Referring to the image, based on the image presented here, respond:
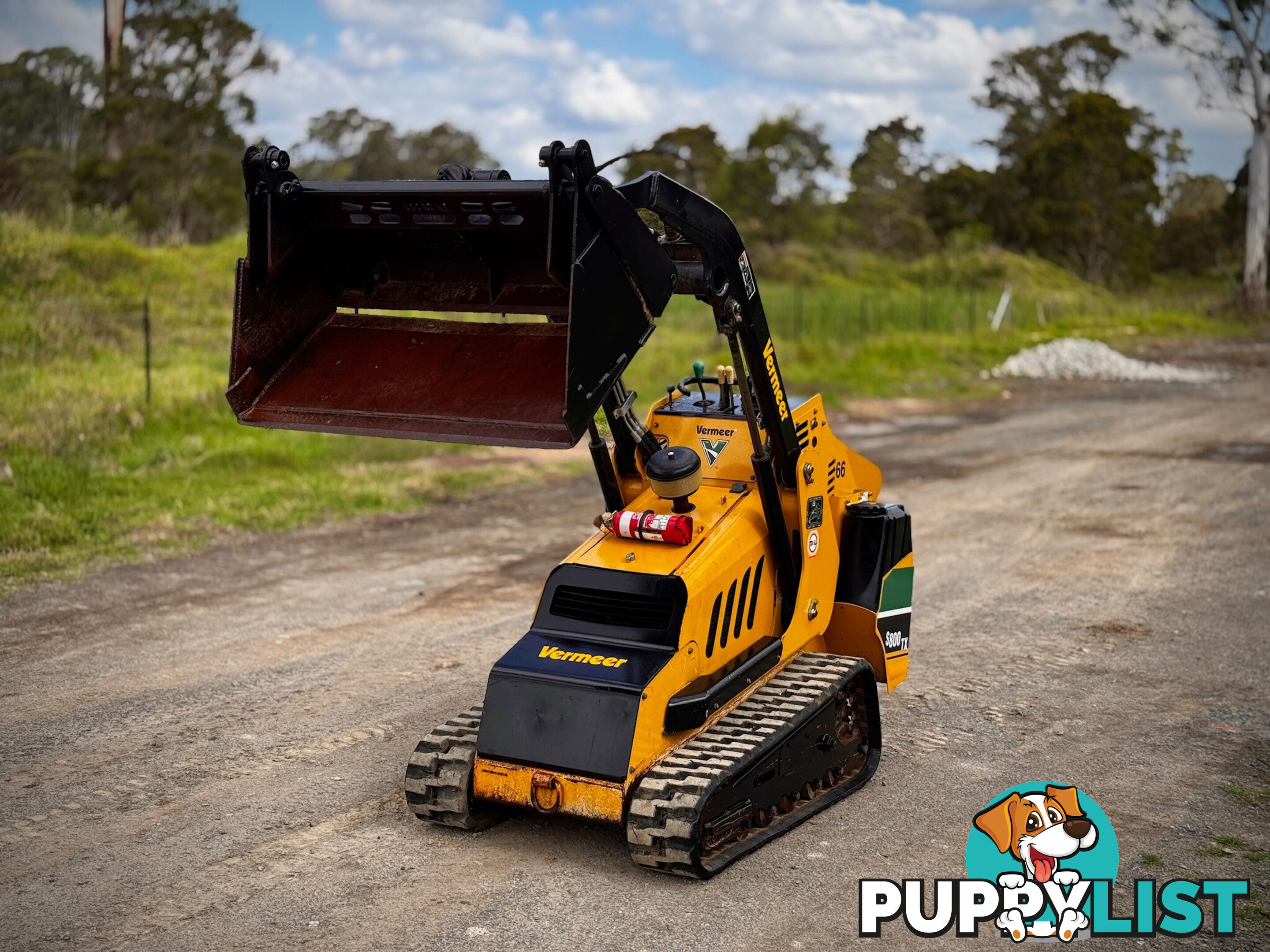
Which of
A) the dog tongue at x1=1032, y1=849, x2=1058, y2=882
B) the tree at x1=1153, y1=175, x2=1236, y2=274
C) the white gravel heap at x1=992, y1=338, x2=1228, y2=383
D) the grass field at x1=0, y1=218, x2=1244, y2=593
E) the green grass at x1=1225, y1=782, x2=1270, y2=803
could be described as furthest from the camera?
the tree at x1=1153, y1=175, x2=1236, y2=274

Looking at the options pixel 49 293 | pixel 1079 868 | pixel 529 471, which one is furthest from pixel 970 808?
pixel 49 293

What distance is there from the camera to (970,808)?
6.16 metres

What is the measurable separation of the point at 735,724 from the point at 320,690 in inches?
123

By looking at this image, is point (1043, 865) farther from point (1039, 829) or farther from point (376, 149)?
point (376, 149)

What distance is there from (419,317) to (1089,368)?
75.0 feet

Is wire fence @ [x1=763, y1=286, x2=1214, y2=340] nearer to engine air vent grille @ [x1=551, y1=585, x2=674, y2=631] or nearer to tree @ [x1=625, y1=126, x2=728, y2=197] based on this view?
tree @ [x1=625, y1=126, x2=728, y2=197]

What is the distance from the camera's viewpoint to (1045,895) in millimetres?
5297

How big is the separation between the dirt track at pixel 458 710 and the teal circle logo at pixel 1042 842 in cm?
11

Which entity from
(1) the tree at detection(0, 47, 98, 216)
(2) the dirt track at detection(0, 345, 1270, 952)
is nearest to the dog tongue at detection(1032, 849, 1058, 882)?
(2) the dirt track at detection(0, 345, 1270, 952)

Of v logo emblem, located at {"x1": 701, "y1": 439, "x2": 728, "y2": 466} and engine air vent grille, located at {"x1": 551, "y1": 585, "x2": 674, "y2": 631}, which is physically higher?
v logo emblem, located at {"x1": 701, "y1": 439, "x2": 728, "y2": 466}

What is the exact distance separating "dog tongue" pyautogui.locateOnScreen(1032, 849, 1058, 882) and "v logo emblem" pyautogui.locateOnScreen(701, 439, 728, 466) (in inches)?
95.5

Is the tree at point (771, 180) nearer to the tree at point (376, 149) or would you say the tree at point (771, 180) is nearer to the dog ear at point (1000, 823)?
the tree at point (376, 149)

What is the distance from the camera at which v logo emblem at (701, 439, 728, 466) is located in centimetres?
654

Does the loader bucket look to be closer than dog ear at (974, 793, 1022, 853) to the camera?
Yes
